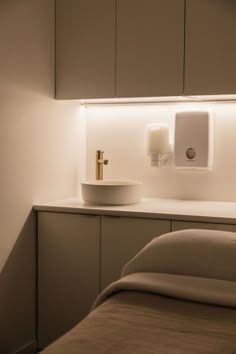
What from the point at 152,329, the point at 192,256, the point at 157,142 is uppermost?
the point at 157,142

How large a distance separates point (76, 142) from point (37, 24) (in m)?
0.71

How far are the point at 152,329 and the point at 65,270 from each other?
1400mm

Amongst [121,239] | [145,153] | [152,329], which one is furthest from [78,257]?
[152,329]

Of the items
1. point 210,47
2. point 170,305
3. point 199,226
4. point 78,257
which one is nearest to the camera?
point 170,305

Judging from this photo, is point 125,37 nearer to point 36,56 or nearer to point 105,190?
point 36,56

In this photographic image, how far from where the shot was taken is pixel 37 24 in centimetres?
264

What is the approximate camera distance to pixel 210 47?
8.07ft

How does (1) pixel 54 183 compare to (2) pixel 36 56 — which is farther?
(1) pixel 54 183

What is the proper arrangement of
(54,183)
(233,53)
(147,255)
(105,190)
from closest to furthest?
(147,255) → (233,53) → (105,190) → (54,183)

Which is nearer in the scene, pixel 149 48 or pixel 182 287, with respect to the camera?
pixel 182 287

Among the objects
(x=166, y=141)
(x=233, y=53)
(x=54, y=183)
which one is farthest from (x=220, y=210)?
(x=54, y=183)

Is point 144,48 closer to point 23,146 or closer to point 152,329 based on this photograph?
point 23,146

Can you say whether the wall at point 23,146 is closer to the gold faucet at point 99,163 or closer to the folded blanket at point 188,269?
the gold faucet at point 99,163

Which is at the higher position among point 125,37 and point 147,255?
point 125,37
